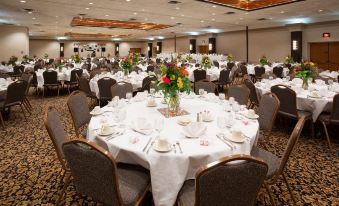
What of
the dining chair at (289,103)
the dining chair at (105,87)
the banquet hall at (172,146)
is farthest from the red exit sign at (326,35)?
the dining chair at (105,87)

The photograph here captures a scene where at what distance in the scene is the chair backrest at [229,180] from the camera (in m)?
1.43

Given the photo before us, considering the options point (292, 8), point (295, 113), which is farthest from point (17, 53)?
point (295, 113)

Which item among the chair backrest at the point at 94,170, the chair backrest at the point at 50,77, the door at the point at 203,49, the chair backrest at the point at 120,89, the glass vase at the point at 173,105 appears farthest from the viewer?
the door at the point at 203,49

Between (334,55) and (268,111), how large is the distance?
46.9 ft

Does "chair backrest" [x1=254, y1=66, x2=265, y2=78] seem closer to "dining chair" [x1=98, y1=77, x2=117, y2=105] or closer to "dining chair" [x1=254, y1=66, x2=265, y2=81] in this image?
"dining chair" [x1=254, y1=66, x2=265, y2=81]

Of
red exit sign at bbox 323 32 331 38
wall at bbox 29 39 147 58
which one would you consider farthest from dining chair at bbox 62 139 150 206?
wall at bbox 29 39 147 58

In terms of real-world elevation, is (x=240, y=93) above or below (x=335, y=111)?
above

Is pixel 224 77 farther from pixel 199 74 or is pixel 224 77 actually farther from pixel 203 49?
pixel 203 49

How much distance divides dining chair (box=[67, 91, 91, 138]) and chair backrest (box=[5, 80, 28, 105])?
237 centimetres

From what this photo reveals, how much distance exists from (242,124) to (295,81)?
398 centimetres

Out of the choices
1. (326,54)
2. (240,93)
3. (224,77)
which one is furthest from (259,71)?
(326,54)

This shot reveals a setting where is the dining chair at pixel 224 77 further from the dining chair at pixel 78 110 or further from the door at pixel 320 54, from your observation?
the door at pixel 320 54

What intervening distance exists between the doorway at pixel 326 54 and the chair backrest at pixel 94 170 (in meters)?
16.5

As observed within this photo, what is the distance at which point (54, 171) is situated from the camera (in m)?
3.35
